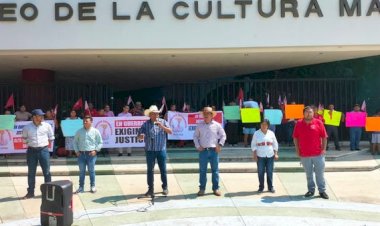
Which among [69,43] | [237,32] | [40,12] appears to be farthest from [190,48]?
[40,12]

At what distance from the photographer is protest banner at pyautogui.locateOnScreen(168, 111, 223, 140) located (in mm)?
14180

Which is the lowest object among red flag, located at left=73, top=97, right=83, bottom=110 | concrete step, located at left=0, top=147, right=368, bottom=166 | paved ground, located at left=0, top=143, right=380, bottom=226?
paved ground, located at left=0, top=143, right=380, bottom=226

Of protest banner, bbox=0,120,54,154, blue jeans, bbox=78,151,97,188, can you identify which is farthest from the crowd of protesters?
A: blue jeans, bbox=78,151,97,188

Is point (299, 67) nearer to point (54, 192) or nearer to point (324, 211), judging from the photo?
point (324, 211)

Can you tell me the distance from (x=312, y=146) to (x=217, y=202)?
2.10 meters

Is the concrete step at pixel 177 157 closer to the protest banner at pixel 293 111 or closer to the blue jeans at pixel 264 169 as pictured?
the protest banner at pixel 293 111

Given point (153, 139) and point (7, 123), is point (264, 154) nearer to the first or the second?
point (153, 139)

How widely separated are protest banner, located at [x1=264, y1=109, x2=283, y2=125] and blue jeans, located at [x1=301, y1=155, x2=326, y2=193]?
17.5ft

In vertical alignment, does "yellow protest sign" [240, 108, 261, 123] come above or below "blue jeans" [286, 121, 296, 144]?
above

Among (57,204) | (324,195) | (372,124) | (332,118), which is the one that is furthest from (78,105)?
(372,124)

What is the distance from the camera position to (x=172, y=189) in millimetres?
9727

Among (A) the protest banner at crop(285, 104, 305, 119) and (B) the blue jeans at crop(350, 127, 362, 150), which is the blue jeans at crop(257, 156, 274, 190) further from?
(B) the blue jeans at crop(350, 127, 362, 150)

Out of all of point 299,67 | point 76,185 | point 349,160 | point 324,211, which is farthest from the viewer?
point 299,67

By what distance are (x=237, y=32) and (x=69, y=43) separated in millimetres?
4813
